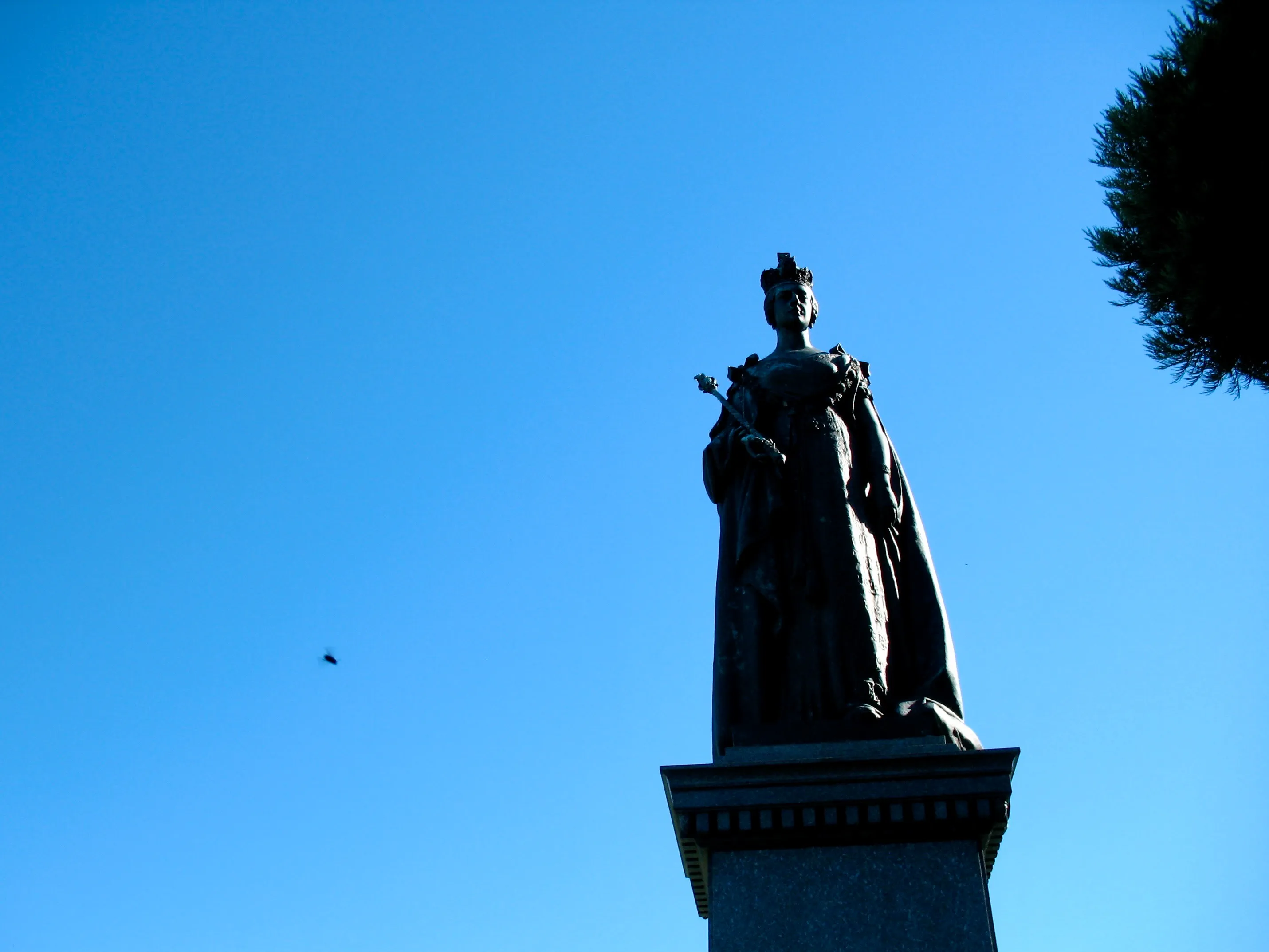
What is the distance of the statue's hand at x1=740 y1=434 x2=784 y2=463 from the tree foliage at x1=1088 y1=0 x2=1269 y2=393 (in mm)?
4071

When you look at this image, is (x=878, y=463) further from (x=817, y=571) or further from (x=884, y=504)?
(x=817, y=571)

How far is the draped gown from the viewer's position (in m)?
6.69

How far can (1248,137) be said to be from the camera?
9344 millimetres

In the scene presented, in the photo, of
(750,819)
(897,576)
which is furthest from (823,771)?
(897,576)

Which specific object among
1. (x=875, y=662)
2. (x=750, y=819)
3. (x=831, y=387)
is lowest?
(x=750, y=819)

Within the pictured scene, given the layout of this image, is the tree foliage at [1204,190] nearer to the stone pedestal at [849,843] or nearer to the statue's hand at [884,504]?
the statue's hand at [884,504]

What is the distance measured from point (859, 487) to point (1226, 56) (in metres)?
4.86

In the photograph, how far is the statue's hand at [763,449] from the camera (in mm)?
7398

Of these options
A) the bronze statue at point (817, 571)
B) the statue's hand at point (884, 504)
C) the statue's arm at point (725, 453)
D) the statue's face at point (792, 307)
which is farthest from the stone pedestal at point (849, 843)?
the statue's face at point (792, 307)

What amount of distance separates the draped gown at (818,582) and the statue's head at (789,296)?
317 millimetres

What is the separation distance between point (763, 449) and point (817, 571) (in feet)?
2.61

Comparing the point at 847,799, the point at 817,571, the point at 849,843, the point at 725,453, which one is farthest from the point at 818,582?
the point at 849,843

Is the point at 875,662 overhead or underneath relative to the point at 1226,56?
underneath

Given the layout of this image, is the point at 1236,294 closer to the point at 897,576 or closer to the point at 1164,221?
the point at 1164,221
